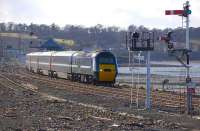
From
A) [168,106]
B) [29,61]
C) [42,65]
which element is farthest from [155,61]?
[168,106]

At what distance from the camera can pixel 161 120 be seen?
22031mm

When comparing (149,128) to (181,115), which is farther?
(181,115)

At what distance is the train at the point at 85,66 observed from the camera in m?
48.1

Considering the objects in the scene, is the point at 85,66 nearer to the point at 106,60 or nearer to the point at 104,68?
the point at 106,60

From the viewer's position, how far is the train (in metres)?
48.1

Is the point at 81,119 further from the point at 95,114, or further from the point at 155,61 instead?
the point at 155,61

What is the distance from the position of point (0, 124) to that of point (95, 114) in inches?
195

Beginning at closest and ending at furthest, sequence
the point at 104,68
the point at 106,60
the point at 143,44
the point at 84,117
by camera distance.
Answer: the point at 84,117
the point at 143,44
the point at 104,68
the point at 106,60

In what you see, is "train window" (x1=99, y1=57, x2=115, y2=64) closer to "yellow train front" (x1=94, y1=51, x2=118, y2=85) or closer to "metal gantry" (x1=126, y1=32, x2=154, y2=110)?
"yellow train front" (x1=94, y1=51, x2=118, y2=85)

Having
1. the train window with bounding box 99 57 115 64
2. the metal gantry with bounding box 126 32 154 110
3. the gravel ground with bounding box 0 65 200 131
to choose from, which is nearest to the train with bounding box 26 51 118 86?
the train window with bounding box 99 57 115 64

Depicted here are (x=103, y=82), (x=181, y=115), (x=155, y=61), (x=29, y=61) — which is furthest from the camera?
(x=155, y=61)

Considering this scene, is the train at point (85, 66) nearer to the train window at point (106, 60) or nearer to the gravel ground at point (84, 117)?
the train window at point (106, 60)

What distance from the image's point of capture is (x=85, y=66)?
5022 centimetres

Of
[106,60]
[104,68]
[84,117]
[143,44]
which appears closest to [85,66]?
[106,60]
